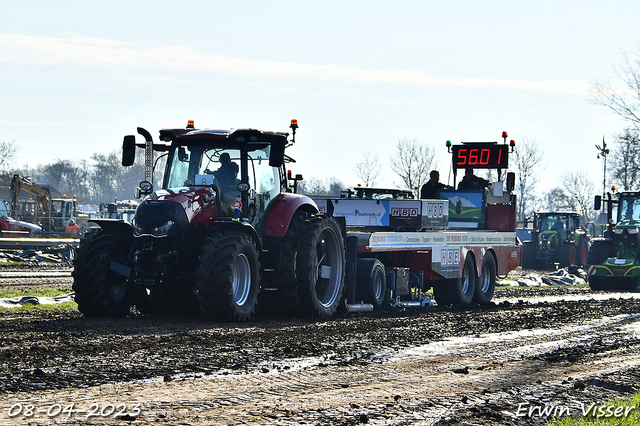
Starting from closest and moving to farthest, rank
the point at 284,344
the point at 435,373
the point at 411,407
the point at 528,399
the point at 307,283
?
the point at 411,407
the point at 528,399
the point at 435,373
the point at 284,344
the point at 307,283

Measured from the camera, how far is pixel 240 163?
39.0 ft

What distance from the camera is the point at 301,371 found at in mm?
7477

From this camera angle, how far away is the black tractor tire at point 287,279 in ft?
39.2

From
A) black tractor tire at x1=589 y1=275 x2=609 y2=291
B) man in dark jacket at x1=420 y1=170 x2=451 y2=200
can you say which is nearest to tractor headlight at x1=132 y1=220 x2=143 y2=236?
man in dark jacket at x1=420 y1=170 x2=451 y2=200

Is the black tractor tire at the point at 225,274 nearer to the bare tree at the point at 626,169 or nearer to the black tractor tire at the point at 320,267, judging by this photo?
the black tractor tire at the point at 320,267

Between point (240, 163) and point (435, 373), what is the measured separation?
5.17 metres

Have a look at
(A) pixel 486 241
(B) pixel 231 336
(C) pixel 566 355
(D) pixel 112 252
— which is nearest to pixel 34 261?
(A) pixel 486 241

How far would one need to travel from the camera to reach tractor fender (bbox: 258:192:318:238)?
12.0 m

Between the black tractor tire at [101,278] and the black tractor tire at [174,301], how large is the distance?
31.5 inches

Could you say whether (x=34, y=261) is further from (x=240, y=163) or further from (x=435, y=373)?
(x=435, y=373)

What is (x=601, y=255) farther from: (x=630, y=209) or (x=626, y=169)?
(x=626, y=169)

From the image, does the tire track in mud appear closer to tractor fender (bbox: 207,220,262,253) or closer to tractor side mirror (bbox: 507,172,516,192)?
tractor fender (bbox: 207,220,262,253)

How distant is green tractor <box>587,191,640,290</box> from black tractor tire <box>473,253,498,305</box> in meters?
5.77

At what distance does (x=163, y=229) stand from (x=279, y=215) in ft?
6.34
